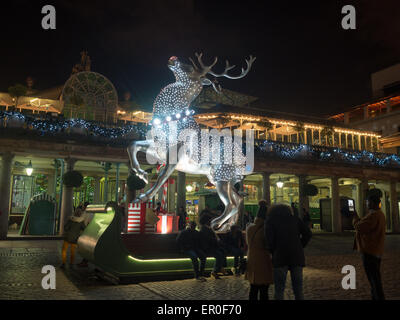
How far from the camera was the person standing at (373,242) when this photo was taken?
17.6ft

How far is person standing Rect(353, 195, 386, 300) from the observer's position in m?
5.35

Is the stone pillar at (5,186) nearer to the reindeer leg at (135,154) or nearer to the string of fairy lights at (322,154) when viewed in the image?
the reindeer leg at (135,154)

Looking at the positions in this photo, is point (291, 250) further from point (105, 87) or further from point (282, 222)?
point (105, 87)

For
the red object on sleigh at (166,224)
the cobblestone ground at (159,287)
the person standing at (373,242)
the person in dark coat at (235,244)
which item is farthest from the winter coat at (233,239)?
the person standing at (373,242)

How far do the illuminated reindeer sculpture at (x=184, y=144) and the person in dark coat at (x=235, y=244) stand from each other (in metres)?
0.46

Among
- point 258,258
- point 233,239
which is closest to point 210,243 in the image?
point 233,239

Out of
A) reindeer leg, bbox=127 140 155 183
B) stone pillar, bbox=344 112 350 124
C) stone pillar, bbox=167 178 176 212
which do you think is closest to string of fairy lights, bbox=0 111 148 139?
stone pillar, bbox=167 178 176 212

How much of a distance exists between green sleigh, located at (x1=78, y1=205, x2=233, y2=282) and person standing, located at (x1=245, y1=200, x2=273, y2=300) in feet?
12.4

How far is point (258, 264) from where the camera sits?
480 cm

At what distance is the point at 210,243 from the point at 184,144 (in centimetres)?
253

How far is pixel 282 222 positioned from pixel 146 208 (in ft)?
20.3

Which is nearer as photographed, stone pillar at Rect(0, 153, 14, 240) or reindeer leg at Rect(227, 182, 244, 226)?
reindeer leg at Rect(227, 182, 244, 226)

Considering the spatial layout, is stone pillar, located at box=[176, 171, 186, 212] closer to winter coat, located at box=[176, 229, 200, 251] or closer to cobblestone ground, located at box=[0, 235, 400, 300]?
cobblestone ground, located at box=[0, 235, 400, 300]
